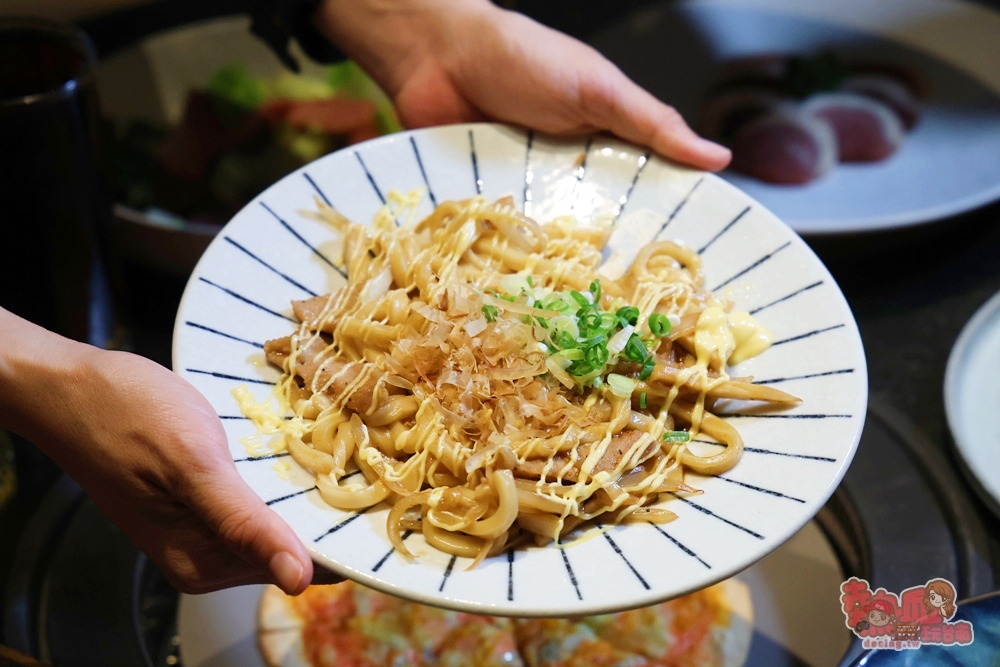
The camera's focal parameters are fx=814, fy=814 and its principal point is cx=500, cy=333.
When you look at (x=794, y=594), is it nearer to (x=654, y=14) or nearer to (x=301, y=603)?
(x=301, y=603)

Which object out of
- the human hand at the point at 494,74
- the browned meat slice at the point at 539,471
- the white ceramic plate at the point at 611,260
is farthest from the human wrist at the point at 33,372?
the human hand at the point at 494,74

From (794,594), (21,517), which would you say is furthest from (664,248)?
(21,517)

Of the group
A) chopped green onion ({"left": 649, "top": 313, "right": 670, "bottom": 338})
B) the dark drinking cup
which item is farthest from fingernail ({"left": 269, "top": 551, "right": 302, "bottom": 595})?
the dark drinking cup

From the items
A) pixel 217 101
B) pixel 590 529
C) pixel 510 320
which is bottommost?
pixel 590 529

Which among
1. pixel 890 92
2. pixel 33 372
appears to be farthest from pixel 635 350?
pixel 890 92

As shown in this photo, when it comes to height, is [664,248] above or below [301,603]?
above

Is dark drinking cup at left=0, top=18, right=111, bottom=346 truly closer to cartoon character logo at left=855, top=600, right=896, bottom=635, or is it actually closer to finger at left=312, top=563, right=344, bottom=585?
finger at left=312, top=563, right=344, bottom=585

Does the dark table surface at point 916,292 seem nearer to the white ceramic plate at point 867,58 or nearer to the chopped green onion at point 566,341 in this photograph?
the white ceramic plate at point 867,58

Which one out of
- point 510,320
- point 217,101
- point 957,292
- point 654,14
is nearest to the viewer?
point 510,320
